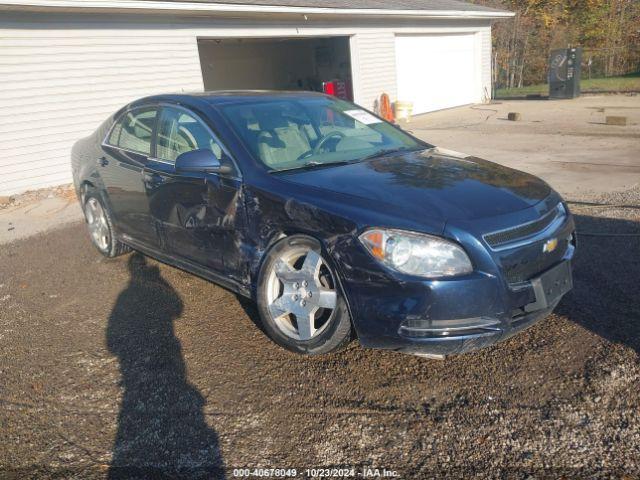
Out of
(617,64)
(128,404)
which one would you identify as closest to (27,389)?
(128,404)

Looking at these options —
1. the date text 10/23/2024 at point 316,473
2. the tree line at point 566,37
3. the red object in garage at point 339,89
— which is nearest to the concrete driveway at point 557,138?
the red object in garage at point 339,89

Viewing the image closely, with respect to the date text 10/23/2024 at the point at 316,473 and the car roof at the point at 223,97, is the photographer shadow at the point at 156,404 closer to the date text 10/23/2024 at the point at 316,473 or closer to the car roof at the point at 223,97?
the date text 10/23/2024 at the point at 316,473

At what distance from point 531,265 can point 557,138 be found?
954cm

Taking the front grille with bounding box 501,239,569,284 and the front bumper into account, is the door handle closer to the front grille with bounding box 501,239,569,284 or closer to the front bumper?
the front bumper

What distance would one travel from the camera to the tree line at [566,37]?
27219 mm

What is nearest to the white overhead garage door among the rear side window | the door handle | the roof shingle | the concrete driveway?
the concrete driveway

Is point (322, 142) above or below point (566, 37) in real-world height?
below

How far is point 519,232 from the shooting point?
2936 millimetres

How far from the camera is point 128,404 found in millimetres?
3096

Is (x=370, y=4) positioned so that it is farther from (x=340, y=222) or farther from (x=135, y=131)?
(x=340, y=222)

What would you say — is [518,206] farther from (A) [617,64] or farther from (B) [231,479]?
(A) [617,64]

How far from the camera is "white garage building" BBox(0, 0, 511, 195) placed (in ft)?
31.7

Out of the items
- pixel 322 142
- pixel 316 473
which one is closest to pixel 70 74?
pixel 322 142

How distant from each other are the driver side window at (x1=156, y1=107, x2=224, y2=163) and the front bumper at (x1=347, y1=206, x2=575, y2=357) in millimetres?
1633
